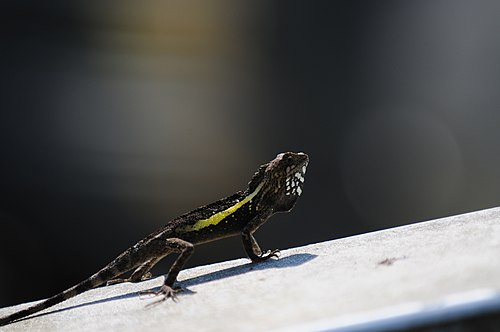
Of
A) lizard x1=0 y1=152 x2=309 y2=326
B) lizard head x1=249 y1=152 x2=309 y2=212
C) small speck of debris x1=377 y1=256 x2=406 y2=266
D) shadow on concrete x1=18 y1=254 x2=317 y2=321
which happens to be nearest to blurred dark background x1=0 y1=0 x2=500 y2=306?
lizard x1=0 y1=152 x2=309 y2=326

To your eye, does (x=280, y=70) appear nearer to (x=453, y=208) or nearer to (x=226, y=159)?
(x=226, y=159)

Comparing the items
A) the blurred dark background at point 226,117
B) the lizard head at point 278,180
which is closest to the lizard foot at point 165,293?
the lizard head at point 278,180

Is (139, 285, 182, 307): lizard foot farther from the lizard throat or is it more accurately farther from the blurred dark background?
the blurred dark background

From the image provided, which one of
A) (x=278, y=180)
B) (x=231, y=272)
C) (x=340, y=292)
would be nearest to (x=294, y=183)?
(x=278, y=180)

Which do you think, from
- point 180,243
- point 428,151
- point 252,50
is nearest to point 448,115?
point 428,151

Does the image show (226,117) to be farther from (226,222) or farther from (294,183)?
(226,222)
